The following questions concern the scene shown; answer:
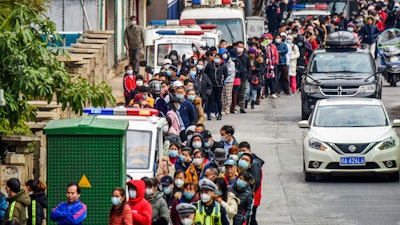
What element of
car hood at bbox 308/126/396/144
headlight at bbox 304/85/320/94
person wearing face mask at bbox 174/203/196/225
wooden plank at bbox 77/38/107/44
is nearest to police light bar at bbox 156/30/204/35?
wooden plank at bbox 77/38/107/44

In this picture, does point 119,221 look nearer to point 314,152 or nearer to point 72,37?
point 314,152

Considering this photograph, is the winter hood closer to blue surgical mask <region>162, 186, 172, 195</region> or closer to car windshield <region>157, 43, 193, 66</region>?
blue surgical mask <region>162, 186, 172, 195</region>

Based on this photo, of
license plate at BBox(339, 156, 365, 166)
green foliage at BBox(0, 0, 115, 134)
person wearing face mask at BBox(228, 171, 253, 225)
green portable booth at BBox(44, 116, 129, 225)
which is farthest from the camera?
license plate at BBox(339, 156, 365, 166)

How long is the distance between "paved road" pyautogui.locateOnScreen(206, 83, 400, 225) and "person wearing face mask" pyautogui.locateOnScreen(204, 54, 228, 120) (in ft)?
4.20

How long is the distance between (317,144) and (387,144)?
1193 millimetres

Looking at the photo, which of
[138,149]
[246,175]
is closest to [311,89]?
[138,149]

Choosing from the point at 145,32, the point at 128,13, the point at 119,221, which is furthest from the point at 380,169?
the point at 128,13

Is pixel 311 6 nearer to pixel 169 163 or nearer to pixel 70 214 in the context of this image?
pixel 169 163

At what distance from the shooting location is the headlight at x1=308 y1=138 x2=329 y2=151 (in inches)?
1014

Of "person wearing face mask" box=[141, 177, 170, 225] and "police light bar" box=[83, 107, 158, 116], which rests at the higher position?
"police light bar" box=[83, 107, 158, 116]

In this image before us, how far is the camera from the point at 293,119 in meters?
36.3

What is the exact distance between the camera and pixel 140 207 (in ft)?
56.1

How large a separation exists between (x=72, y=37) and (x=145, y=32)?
1.99 meters

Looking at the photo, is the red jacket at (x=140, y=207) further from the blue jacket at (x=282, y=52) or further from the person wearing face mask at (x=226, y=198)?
the blue jacket at (x=282, y=52)
